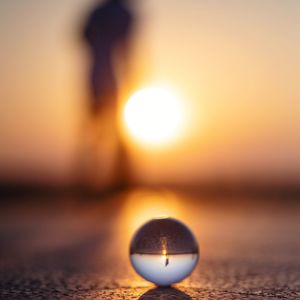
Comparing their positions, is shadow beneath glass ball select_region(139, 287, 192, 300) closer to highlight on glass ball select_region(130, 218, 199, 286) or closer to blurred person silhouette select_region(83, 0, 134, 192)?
highlight on glass ball select_region(130, 218, 199, 286)

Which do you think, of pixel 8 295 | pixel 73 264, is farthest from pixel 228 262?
pixel 8 295

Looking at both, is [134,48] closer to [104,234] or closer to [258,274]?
[104,234]

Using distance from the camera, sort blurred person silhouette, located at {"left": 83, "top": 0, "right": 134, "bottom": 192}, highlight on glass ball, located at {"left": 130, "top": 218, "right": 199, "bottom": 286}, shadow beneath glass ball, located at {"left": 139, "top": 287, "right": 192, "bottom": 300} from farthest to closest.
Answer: blurred person silhouette, located at {"left": 83, "top": 0, "right": 134, "bottom": 192}, highlight on glass ball, located at {"left": 130, "top": 218, "right": 199, "bottom": 286}, shadow beneath glass ball, located at {"left": 139, "top": 287, "right": 192, "bottom": 300}

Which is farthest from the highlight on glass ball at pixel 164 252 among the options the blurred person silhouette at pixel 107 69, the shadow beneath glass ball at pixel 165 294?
the blurred person silhouette at pixel 107 69

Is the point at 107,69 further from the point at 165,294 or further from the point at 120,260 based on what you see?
the point at 165,294

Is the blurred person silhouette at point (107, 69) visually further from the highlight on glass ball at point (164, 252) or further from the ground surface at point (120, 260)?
the highlight on glass ball at point (164, 252)

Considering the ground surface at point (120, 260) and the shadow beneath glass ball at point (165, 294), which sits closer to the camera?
the shadow beneath glass ball at point (165, 294)

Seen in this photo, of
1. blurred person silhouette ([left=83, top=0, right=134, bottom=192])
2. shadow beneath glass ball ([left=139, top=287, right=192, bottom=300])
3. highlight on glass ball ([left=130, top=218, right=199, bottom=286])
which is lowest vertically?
shadow beneath glass ball ([left=139, top=287, right=192, bottom=300])

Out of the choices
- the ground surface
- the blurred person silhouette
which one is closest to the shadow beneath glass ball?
the ground surface
